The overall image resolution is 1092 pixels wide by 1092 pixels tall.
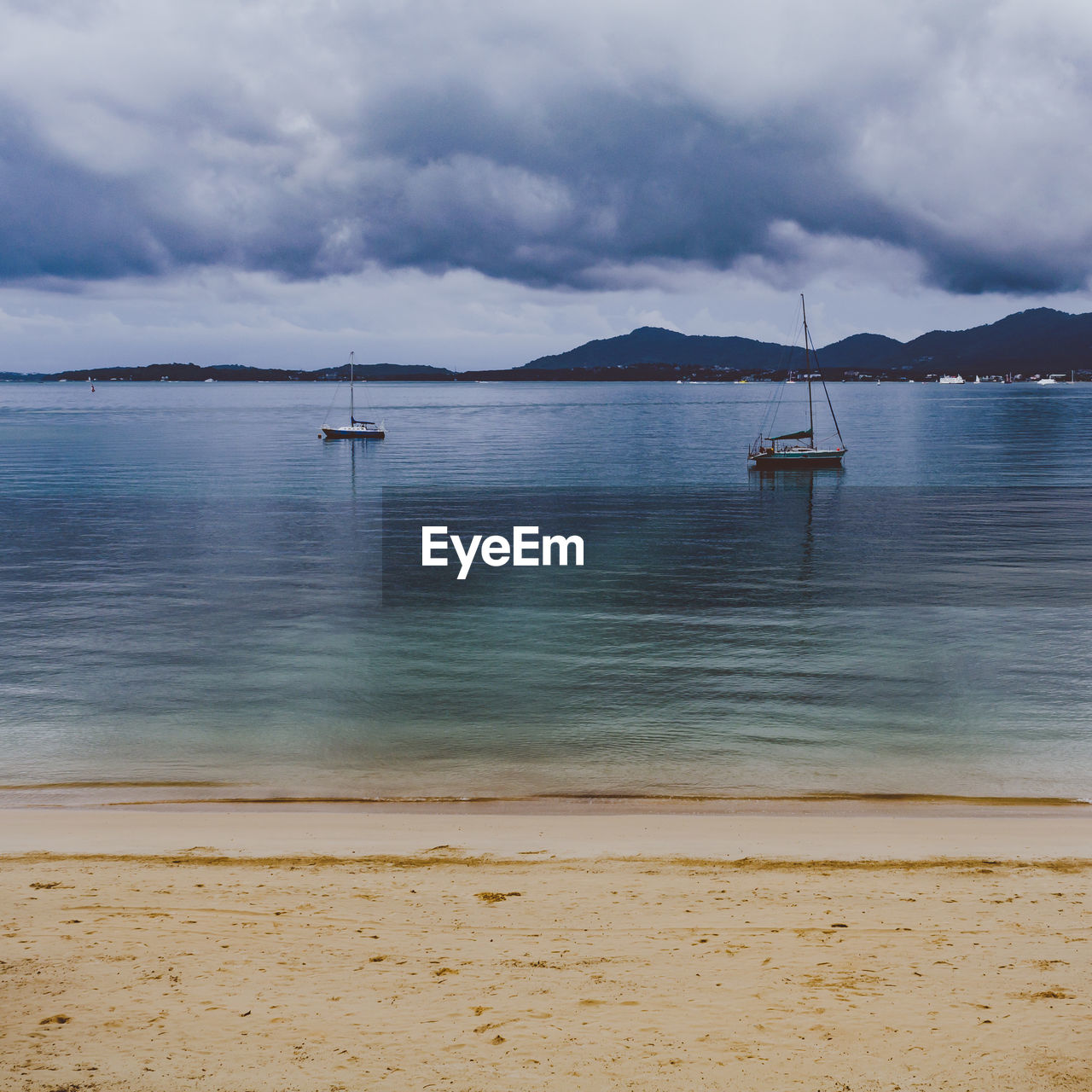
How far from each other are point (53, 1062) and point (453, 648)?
22.3 m

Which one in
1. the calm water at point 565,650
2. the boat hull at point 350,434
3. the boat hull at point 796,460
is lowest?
the calm water at point 565,650

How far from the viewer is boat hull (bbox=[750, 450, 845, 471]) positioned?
95.8 meters

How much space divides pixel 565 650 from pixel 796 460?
2836 inches

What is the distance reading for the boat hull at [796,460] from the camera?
95.8 meters

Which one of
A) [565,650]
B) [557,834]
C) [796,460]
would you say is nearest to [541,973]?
[557,834]

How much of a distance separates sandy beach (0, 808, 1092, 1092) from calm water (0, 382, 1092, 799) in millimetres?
4833

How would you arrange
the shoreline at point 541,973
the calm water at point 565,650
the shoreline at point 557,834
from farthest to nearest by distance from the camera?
the calm water at point 565,650 → the shoreline at point 557,834 → the shoreline at point 541,973

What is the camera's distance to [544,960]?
9.88 m

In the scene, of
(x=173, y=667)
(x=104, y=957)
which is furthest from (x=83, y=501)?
(x=104, y=957)

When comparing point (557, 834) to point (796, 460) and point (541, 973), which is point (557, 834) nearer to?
point (541, 973)

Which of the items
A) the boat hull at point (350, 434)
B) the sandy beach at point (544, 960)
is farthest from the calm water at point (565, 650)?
the boat hull at point (350, 434)

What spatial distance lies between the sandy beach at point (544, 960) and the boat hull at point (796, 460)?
273 ft

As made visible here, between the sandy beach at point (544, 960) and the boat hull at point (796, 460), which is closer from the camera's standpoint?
the sandy beach at point (544, 960)

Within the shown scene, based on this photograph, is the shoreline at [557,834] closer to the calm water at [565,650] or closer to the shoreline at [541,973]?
the shoreline at [541,973]
